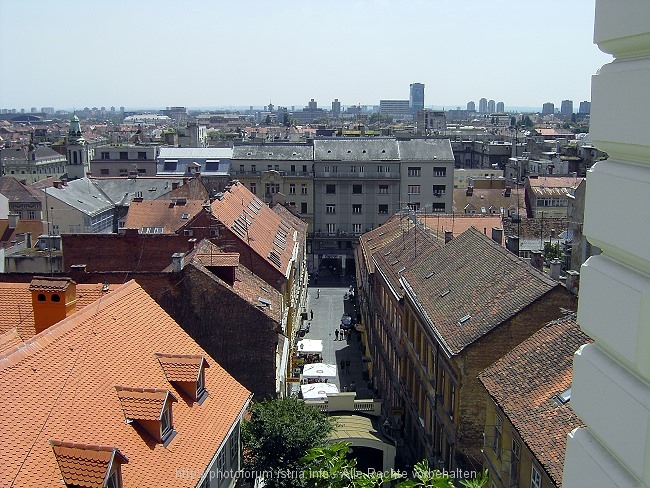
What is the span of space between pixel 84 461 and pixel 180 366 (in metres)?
5.99

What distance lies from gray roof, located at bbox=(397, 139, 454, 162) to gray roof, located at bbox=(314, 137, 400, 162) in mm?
891

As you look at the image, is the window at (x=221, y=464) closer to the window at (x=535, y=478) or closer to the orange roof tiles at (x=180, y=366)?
the orange roof tiles at (x=180, y=366)

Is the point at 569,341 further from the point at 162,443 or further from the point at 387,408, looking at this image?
the point at 387,408

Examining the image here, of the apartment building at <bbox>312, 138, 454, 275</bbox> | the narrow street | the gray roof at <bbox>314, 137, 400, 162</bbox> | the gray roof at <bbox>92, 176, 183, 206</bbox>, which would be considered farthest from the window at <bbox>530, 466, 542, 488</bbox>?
the gray roof at <bbox>314, 137, 400, 162</bbox>

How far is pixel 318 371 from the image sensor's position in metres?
41.9

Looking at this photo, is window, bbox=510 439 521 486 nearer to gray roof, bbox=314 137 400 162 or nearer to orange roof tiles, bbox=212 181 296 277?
orange roof tiles, bbox=212 181 296 277

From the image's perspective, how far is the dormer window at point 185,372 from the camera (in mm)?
19938

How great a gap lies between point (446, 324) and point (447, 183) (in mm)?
52331

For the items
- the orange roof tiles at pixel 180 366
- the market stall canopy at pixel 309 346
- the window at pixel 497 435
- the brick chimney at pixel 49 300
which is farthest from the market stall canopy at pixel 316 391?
the brick chimney at pixel 49 300

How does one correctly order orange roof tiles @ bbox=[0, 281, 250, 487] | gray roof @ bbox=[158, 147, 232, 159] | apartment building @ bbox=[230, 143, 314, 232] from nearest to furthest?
orange roof tiles @ bbox=[0, 281, 250, 487]
apartment building @ bbox=[230, 143, 314, 232]
gray roof @ bbox=[158, 147, 232, 159]

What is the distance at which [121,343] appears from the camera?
19578 mm

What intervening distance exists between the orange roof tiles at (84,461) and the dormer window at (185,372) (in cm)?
546

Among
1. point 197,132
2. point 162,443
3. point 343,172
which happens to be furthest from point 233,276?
point 197,132

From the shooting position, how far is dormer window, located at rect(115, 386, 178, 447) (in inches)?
677
